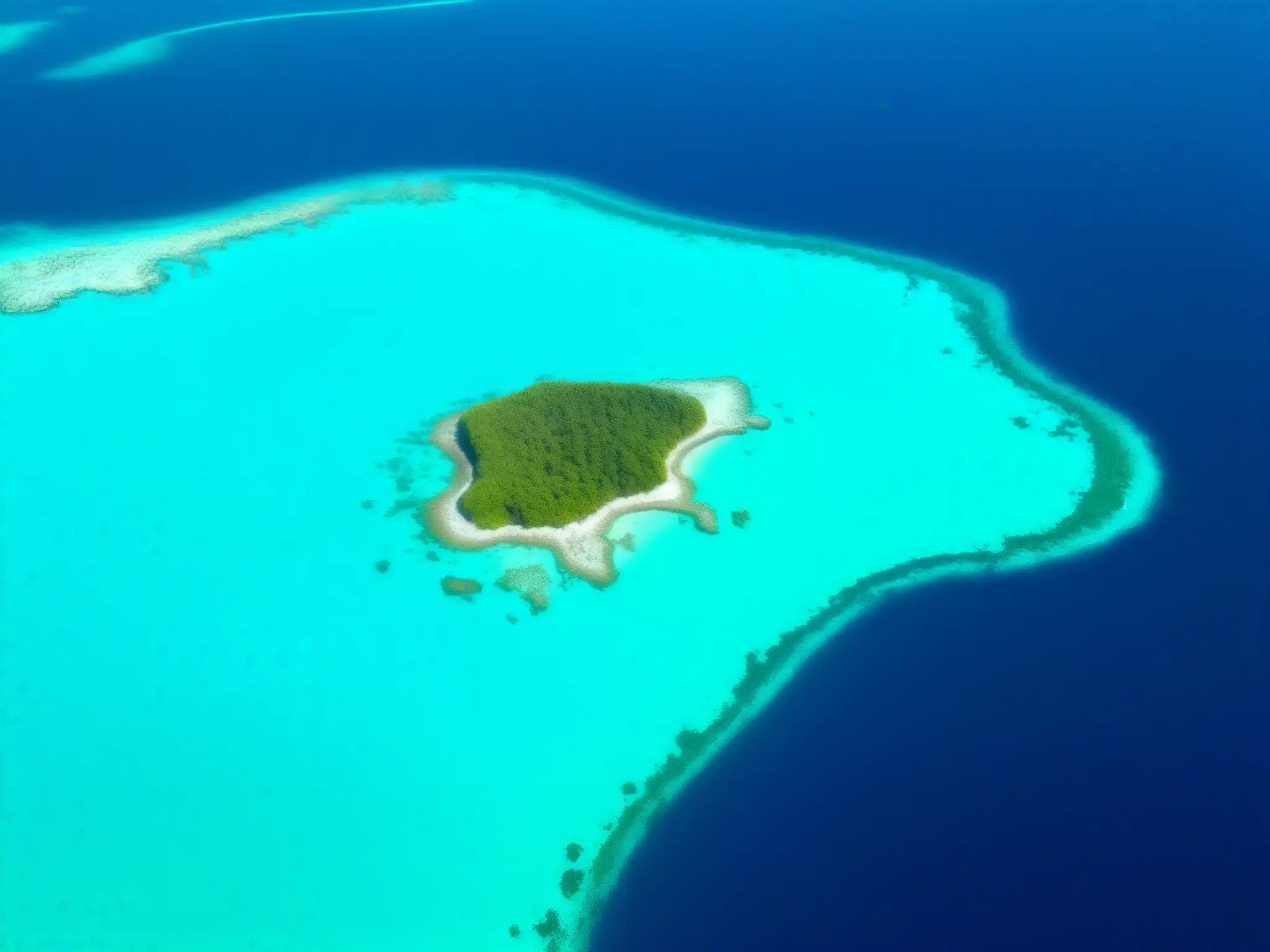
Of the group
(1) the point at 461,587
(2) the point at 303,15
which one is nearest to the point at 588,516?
(1) the point at 461,587

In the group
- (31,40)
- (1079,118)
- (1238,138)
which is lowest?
(1238,138)

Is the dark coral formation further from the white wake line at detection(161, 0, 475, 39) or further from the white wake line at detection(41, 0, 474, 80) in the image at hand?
the white wake line at detection(161, 0, 475, 39)

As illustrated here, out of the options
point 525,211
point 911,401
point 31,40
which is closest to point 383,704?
point 911,401

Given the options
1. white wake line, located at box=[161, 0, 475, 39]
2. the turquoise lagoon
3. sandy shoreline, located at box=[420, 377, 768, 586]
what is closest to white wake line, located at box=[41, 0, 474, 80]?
white wake line, located at box=[161, 0, 475, 39]

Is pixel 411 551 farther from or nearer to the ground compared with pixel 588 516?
farther from the ground

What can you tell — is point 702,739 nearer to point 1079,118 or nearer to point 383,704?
point 383,704

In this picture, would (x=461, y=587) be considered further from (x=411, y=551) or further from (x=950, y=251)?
(x=950, y=251)

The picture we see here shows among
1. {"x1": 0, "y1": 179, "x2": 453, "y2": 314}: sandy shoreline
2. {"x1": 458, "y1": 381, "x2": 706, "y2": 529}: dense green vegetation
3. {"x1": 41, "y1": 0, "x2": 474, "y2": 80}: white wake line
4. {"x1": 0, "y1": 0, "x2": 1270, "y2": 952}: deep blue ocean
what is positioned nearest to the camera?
{"x1": 0, "y1": 0, "x2": 1270, "y2": 952}: deep blue ocean
